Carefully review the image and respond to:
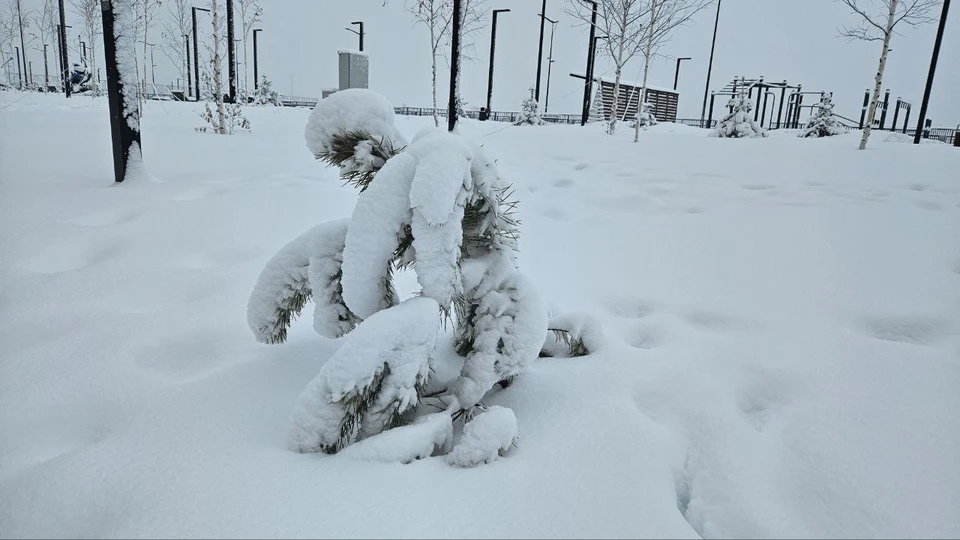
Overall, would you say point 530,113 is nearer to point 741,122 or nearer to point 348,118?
point 741,122

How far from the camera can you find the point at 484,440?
1.60 m

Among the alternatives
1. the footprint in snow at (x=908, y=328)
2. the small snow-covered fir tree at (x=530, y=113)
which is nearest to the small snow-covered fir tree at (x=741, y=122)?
the small snow-covered fir tree at (x=530, y=113)

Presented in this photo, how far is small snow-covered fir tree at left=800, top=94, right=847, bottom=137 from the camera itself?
19250 mm

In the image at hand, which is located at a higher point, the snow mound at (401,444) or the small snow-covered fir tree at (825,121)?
the small snow-covered fir tree at (825,121)

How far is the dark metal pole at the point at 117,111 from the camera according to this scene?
5.53 m

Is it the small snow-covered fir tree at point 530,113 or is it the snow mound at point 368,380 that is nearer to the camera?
the snow mound at point 368,380

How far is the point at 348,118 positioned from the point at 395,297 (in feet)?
2.22

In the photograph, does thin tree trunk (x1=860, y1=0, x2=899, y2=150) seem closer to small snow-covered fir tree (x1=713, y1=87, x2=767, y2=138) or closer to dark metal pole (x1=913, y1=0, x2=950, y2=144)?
dark metal pole (x1=913, y1=0, x2=950, y2=144)

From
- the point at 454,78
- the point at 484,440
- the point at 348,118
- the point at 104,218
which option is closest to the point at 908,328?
the point at 484,440

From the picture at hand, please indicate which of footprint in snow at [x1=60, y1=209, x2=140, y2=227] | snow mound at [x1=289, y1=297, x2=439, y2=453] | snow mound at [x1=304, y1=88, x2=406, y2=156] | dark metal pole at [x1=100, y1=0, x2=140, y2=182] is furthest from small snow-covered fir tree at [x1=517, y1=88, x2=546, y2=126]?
snow mound at [x1=289, y1=297, x2=439, y2=453]

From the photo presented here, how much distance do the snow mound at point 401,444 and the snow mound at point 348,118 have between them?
104 cm

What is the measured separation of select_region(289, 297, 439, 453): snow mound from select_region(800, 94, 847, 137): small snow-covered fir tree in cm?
2242

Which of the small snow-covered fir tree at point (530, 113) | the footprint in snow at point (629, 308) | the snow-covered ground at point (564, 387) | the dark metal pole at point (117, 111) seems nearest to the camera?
the snow-covered ground at point (564, 387)

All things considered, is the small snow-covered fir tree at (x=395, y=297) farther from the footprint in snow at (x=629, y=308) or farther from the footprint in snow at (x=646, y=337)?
the footprint in snow at (x=629, y=308)
